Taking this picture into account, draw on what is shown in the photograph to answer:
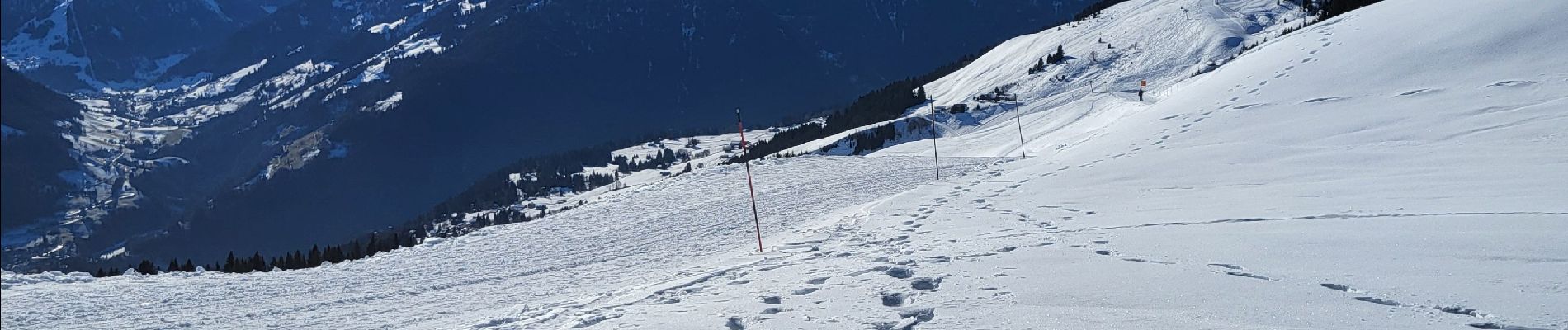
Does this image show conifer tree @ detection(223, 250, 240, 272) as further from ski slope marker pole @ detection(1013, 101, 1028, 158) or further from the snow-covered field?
ski slope marker pole @ detection(1013, 101, 1028, 158)

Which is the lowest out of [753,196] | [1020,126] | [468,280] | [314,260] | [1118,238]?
[1118,238]

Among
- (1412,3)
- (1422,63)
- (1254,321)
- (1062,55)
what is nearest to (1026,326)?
(1254,321)

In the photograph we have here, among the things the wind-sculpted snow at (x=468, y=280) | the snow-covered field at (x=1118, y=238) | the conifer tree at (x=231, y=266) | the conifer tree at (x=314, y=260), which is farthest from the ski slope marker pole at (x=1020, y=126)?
the conifer tree at (x=231, y=266)

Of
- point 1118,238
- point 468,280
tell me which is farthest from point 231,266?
point 1118,238

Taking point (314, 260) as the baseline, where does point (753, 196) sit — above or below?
above

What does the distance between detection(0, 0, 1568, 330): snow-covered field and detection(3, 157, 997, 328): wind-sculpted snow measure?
0.29ft

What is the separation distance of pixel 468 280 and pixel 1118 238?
10.8 metres

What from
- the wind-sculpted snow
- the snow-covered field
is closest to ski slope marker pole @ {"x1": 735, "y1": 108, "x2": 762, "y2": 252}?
the wind-sculpted snow

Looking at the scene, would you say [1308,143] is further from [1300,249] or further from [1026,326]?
[1026,326]

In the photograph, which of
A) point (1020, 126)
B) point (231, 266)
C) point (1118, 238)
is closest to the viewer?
point (1118, 238)

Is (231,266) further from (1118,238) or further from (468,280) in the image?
(1118,238)

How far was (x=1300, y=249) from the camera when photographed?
34.8 ft

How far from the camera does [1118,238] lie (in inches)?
506

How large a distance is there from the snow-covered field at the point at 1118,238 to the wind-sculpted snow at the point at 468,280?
0.29ft
